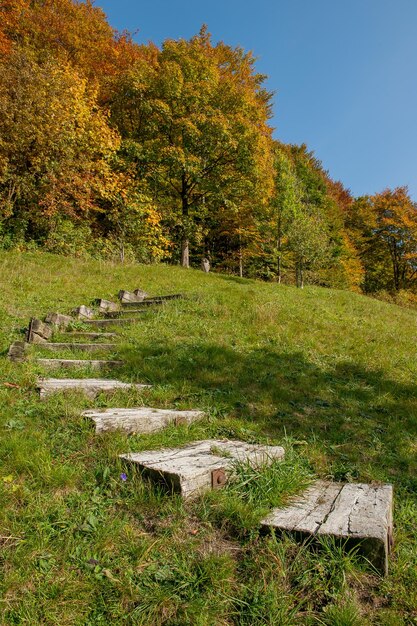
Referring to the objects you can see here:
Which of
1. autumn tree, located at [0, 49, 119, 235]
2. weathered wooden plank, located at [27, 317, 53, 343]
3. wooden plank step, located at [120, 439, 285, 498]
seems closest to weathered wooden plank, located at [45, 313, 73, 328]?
weathered wooden plank, located at [27, 317, 53, 343]

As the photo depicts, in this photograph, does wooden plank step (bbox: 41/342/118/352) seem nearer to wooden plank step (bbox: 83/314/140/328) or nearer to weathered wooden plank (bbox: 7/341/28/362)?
weathered wooden plank (bbox: 7/341/28/362)

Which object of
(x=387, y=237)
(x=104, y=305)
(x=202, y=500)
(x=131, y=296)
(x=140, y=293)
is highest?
(x=387, y=237)

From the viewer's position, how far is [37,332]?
6977 mm

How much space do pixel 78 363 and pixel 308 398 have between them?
142 inches

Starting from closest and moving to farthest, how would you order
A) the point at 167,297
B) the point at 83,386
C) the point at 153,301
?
the point at 83,386 → the point at 153,301 → the point at 167,297

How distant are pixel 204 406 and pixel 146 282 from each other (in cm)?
877

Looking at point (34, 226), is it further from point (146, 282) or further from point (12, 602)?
point (12, 602)

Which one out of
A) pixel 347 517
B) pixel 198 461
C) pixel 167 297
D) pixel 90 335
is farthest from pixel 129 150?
pixel 347 517

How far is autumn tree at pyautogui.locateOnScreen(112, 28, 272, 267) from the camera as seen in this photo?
20469 mm

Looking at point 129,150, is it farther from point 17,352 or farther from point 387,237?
point 387,237

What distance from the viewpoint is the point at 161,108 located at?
66.6 ft

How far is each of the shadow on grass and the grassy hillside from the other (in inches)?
1.1

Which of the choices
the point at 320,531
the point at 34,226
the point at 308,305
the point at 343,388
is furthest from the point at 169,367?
the point at 34,226

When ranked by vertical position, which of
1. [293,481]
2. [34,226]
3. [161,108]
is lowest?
[293,481]
